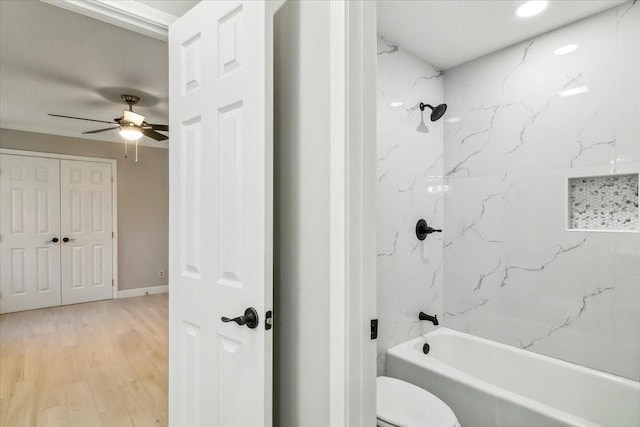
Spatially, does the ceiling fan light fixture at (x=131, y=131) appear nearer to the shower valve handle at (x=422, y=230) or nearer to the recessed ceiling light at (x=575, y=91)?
the shower valve handle at (x=422, y=230)

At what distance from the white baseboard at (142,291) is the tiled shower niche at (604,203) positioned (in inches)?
226

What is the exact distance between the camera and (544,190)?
2.21m

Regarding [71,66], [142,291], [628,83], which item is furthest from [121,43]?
[142,291]

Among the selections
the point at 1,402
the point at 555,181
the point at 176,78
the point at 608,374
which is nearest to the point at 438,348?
the point at 608,374

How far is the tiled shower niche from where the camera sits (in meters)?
1.91

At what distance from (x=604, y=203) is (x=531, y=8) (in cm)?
121

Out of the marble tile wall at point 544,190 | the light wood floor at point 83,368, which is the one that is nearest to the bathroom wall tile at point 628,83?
the marble tile wall at point 544,190

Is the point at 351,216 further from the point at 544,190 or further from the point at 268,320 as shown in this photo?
the point at 544,190

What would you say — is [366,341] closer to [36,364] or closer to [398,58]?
[398,58]

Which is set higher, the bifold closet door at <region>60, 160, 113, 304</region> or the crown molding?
the crown molding

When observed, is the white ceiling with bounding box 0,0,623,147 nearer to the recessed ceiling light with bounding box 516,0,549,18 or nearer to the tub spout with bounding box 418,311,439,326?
the recessed ceiling light with bounding box 516,0,549,18

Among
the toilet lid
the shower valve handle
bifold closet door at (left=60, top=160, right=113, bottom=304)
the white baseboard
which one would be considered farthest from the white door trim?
the white baseboard

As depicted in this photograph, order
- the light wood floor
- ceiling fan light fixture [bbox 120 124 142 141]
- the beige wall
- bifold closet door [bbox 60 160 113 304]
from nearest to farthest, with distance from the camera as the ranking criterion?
1. the light wood floor
2. ceiling fan light fixture [bbox 120 124 142 141]
3. bifold closet door [bbox 60 160 113 304]
4. the beige wall

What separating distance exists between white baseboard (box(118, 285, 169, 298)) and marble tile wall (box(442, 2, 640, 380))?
15.8 ft
